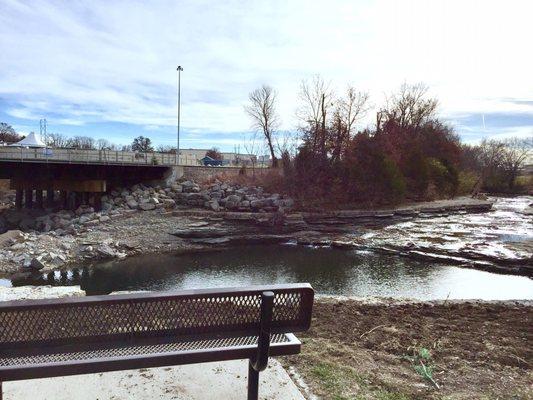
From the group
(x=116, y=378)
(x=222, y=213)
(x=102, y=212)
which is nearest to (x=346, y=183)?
(x=222, y=213)

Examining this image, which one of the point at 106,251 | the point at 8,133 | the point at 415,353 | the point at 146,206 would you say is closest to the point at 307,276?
the point at 106,251

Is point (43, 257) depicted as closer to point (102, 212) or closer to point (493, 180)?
point (102, 212)

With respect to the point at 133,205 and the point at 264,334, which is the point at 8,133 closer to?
the point at 133,205

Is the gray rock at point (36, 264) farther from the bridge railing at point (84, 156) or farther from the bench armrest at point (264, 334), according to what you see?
the bench armrest at point (264, 334)

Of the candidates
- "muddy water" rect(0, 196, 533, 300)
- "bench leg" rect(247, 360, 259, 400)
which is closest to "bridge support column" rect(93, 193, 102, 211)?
"muddy water" rect(0, 196, 533, 300)

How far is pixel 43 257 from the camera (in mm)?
16469

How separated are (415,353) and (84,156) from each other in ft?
85.0

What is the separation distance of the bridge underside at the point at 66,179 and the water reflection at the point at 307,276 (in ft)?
34.7

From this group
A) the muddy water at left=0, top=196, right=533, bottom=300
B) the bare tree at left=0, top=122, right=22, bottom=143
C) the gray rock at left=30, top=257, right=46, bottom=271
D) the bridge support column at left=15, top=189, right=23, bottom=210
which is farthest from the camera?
the bare tree at left=0, top=122, right=22, bottom=143

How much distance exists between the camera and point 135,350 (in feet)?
10.5

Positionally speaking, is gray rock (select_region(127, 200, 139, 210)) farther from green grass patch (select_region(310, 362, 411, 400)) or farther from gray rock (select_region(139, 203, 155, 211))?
green grass patch (select_region(310, 362, 411, 400))

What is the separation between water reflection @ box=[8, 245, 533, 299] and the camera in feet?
43.2

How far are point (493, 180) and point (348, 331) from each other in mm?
63093

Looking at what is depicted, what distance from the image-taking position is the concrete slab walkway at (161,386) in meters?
3.69
